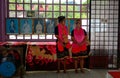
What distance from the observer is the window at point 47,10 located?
8.45 metres

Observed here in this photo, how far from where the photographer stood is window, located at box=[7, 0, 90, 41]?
27.7 feet

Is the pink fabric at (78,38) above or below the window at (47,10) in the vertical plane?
below

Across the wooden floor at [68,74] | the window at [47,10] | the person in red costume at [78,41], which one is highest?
the window at [47,10]

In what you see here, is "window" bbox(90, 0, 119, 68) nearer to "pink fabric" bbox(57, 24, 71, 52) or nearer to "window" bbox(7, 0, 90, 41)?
"window" bbox(7, 0, 90, 41)

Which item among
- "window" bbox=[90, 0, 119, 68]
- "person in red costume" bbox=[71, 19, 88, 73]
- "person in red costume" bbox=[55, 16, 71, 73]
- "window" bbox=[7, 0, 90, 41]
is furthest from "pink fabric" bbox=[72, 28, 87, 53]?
"window" bbox=[7, 0, 90, 41]

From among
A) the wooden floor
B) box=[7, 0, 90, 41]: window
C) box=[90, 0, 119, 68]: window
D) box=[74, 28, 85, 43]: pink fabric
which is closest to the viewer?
the wooden floor

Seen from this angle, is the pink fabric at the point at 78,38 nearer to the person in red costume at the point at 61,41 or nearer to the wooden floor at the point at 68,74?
the person in red costume at the point at 61,41

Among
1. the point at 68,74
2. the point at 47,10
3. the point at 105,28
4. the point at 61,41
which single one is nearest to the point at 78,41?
the point at 61,41

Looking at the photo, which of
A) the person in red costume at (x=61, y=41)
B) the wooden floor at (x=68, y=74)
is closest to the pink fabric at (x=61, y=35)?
the person in red costume at (x=61, y=41)

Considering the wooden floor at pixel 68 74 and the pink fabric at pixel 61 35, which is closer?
the wooden floor at pixel 68 74

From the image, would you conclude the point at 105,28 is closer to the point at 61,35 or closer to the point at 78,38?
the point at 78,38

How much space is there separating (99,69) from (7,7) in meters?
3.24

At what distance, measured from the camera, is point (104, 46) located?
8.02 meters

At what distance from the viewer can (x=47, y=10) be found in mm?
8516
